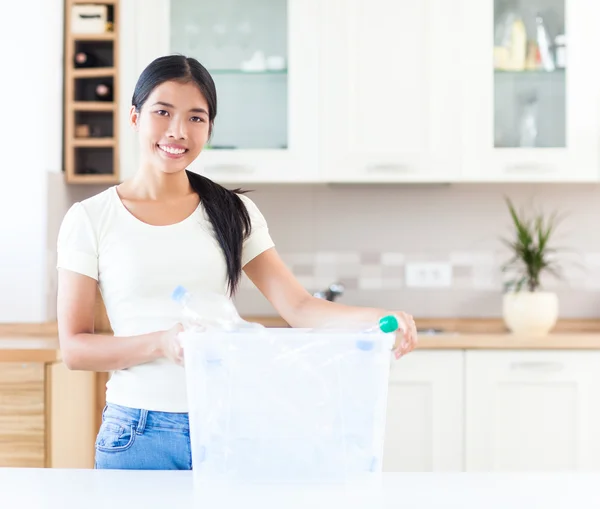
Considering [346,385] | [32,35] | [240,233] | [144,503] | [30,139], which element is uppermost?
[32,35]

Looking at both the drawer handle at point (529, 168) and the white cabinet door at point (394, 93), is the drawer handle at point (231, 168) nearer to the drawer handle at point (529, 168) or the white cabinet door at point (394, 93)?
the white cabinet door at point (394, 93)

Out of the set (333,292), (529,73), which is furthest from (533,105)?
(333,292)

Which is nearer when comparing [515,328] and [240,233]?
[240,233]

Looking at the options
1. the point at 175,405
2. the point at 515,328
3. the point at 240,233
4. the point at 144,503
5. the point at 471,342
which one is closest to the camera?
the point at 144,503

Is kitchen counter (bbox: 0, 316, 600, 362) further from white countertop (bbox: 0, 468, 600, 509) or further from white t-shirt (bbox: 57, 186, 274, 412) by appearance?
white countertop (bbox: 0, 468, 600, 509)

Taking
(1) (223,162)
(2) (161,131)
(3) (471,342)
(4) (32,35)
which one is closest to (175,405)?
(2) (161,131)

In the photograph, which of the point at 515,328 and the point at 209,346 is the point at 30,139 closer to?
the point at 515,328

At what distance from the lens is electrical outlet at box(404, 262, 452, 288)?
304 cm

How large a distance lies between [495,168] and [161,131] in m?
1.58

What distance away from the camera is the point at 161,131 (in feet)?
4.61

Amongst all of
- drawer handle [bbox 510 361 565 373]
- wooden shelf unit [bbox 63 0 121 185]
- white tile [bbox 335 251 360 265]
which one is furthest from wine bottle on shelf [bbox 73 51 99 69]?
drawer handle [bbox 510 361 565 373]

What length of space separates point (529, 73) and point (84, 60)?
1.46 m

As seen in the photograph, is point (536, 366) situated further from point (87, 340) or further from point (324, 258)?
point (87, 340)

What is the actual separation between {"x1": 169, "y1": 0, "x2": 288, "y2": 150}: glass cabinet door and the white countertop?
1811mm
